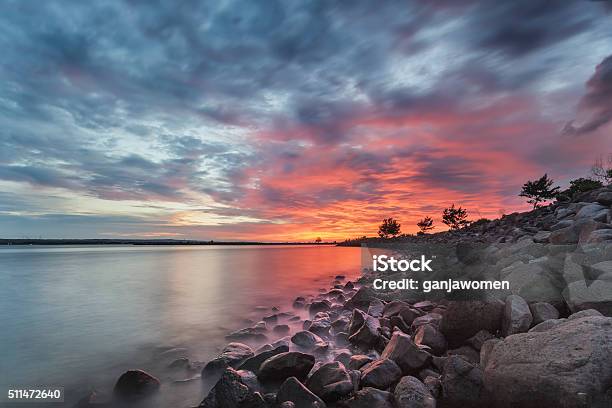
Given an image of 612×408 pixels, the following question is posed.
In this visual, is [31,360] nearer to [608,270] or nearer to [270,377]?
[270,377]

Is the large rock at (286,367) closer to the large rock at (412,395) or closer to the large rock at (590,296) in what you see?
the large rock at (412,395)

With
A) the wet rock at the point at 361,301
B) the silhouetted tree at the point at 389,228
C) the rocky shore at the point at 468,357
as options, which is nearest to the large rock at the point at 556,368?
the rocky shore at the point at 468,357

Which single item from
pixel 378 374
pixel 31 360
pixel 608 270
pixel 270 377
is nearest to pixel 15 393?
pixel 31 360

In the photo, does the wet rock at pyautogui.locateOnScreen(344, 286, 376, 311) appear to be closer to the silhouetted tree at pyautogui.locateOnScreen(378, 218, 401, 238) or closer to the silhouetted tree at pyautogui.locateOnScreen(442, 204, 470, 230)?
the silhouetted tree at pyautogui.locateOnScreen(442, 204, 470, 230)

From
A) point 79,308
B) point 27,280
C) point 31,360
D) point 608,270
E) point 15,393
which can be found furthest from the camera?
point 27,280

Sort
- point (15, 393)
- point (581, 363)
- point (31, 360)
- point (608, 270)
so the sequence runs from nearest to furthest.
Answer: point (581, 363) < point (608, 270) < point (15, 393) < point (31, 360)

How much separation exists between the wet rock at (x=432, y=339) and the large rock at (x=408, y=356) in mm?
677

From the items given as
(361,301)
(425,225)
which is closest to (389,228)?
(425,225)

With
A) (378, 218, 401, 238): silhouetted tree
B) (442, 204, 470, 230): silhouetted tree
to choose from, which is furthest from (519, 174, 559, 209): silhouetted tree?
(378, 218, 401, 238): silhouetted tree

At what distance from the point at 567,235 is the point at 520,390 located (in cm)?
742

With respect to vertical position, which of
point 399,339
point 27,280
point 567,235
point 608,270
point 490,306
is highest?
point 567,235

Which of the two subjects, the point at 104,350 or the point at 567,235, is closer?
the point at 104,350

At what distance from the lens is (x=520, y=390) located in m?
3.59

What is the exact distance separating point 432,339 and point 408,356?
101 centimetres
